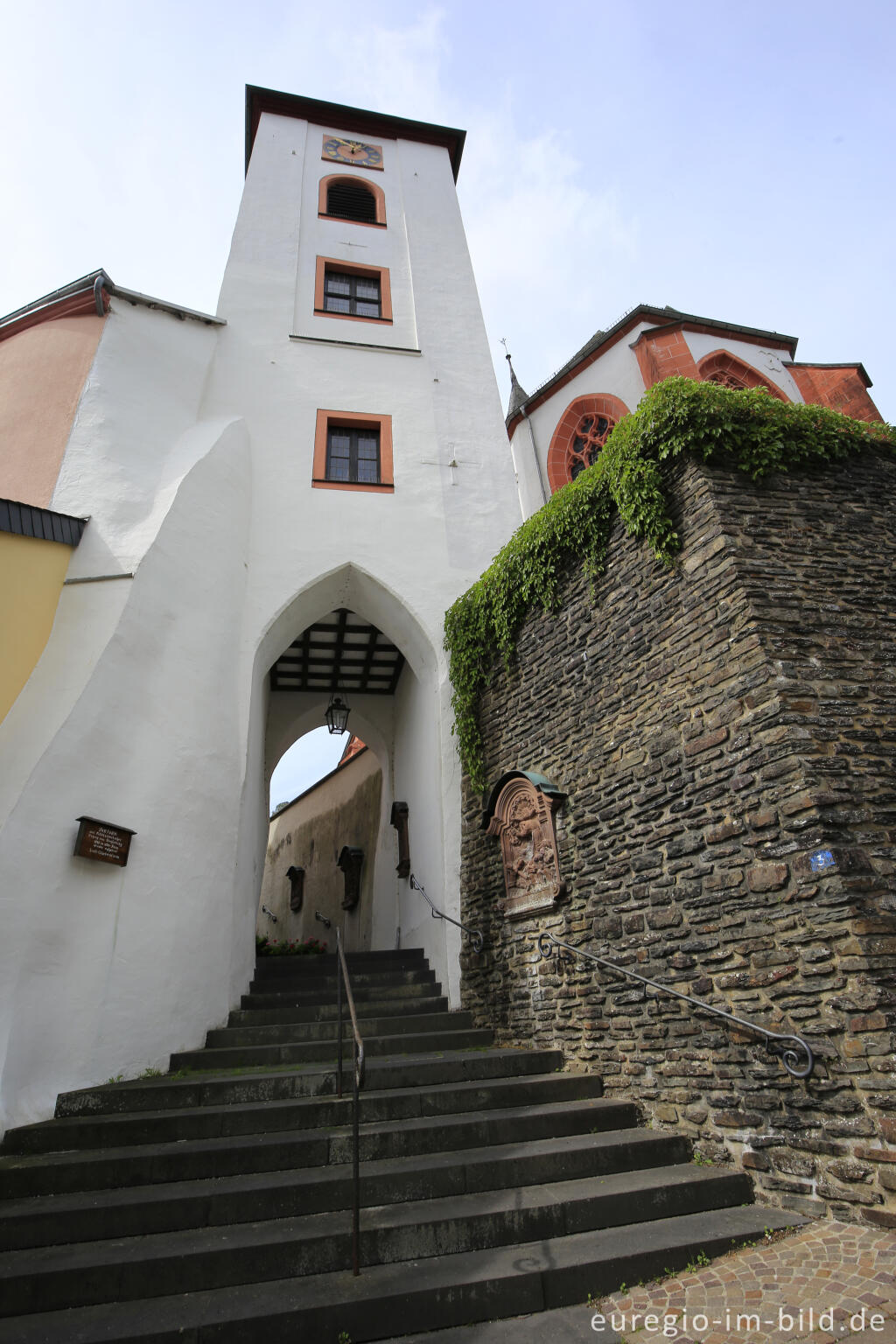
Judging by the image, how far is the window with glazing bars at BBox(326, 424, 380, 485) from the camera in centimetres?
989

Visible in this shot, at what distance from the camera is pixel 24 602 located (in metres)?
5.95

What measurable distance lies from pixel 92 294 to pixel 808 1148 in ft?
35.7

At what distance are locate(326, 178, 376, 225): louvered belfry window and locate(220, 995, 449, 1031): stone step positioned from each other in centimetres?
1399

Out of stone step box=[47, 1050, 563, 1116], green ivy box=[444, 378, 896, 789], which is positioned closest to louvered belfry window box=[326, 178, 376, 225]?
green ivy box=[444, 378, 896, 789]

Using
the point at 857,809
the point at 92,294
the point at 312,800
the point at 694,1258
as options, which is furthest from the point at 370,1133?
the point at 312,800

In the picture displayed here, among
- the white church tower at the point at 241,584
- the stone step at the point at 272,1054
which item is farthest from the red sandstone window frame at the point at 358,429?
the stone step at the point at 272,1054

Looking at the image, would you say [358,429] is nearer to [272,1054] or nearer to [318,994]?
[318,994]

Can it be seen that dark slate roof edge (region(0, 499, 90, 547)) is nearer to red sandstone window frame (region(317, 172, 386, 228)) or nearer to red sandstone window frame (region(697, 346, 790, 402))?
red sandstone window frame (region(317, 172, 386, 228))

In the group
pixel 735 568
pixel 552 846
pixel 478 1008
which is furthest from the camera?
pixel 478 1008

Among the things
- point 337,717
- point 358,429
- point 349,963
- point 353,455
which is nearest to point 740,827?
point 349,963

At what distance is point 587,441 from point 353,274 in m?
5.30

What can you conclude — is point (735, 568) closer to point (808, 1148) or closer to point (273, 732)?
point (808, 1148)

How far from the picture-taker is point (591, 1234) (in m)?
3.45

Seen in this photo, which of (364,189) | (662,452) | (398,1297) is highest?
(364,189)
